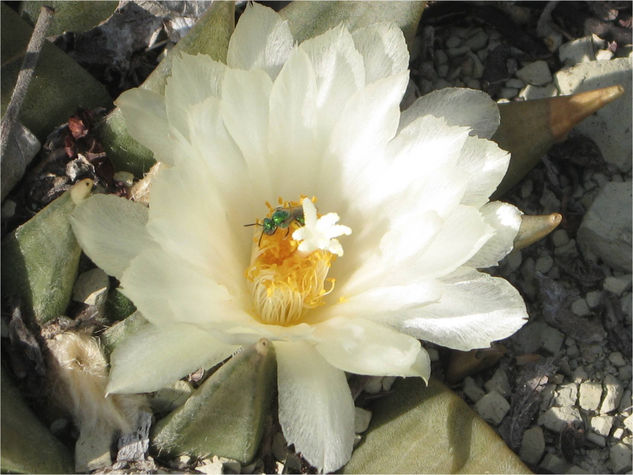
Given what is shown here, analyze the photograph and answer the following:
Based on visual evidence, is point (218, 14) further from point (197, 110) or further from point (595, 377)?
point (595, 377)

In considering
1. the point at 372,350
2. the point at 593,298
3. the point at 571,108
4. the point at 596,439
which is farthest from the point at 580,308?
the point at 372,350

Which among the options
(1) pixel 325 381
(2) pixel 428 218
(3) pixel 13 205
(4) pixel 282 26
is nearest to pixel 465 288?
(2) pixel 428 218

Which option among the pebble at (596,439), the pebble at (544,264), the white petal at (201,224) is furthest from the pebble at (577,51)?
the white petal at (201,224)

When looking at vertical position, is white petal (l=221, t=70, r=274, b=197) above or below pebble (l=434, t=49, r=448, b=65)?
above

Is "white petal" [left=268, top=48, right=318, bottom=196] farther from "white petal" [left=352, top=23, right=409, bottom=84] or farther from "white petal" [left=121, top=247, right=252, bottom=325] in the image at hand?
"white petal" [left=121, top=247, right=252, bottom=325]

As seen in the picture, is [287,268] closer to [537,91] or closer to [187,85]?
[187,85]

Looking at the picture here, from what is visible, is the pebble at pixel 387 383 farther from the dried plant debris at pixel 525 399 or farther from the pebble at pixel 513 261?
the pebble at pixel 513 261

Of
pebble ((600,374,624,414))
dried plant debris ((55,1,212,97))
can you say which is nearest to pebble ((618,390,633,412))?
pebble ((600,374,624,414))

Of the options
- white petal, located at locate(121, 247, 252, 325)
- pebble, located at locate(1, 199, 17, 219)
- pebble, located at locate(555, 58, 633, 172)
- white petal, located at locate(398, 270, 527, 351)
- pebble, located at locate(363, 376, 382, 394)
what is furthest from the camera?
pebble, located at locate(555, 58, 633, 172)
